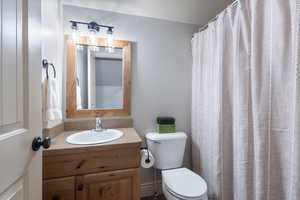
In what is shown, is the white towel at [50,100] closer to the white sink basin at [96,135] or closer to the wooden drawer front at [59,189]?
the white sink basin at [96,135]

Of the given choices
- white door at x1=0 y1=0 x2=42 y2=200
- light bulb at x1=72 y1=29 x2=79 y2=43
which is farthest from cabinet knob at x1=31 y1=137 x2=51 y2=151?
light bulb at x1=72 y1=29 x2=79 y2=43

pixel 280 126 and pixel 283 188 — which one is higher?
pixel 280 126

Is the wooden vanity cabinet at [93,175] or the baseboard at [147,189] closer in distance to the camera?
the wooden vanity cabinet at [93,175]

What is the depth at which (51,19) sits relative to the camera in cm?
134

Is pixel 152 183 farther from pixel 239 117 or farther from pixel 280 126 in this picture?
pixel 280 126

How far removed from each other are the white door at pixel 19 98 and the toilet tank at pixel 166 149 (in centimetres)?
109

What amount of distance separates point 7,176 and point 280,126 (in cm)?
145

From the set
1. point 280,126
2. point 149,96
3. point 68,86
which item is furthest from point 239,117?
point 68,86

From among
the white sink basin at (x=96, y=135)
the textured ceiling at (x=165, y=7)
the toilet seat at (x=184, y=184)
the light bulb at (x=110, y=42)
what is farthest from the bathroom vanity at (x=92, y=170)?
the textured ceiling at (x=165, y=7)

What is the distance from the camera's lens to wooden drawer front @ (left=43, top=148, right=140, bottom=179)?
1142mm

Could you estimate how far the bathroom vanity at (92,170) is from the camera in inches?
45.0

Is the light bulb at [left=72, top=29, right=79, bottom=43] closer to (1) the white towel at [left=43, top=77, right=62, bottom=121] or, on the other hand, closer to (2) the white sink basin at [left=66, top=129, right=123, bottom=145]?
(1) the white towel at [left=43, top=77, right=62, bottom=121]

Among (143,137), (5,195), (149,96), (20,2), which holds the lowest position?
(143,137)

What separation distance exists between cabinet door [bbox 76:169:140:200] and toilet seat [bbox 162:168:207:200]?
12.5 inches
